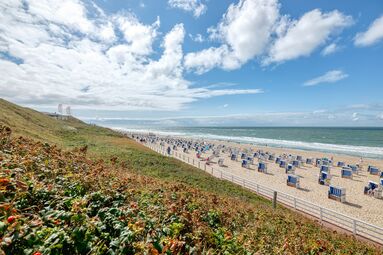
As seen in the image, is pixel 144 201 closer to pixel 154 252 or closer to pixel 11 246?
pixel 154 252

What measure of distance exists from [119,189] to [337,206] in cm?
1583

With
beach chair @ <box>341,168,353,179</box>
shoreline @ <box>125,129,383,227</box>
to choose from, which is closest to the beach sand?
shoreline @ <box>125,129,383,227</box>

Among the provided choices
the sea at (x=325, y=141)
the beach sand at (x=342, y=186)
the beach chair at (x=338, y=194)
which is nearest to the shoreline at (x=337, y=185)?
the beach sand at (x=342, y=186)

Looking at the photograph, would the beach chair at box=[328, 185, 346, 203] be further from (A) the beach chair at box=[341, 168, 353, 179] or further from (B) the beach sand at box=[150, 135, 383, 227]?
(A) the beach chair at box=[341, 168, 353, 179]

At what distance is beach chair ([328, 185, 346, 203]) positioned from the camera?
15656 millimetres

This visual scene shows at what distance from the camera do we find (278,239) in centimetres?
491

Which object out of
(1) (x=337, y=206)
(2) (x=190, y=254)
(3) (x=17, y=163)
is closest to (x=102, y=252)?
(2) (x=190, y=254)

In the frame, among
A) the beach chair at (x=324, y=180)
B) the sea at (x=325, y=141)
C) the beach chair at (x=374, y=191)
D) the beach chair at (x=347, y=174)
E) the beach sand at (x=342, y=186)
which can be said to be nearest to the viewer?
the beach sand at (x=342, y=186)

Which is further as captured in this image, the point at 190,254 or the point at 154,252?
the point at 190,254

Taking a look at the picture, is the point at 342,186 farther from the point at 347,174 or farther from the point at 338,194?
the point at 338,194

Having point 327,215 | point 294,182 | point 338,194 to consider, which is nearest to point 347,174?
point 294,182

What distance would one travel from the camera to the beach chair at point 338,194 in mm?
15656

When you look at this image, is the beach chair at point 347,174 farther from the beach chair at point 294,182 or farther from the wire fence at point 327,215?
the wire fence at point 327,215

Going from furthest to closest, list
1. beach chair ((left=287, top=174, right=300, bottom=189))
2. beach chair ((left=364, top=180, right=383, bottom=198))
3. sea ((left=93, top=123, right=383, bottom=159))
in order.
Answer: sea ((left=93, top=123, right=383, bottom=159)), beach chair ((left=287, top=174, right=300, bottom=189)), beach chair ((left=364, top=180, right=383, bottom=198))
